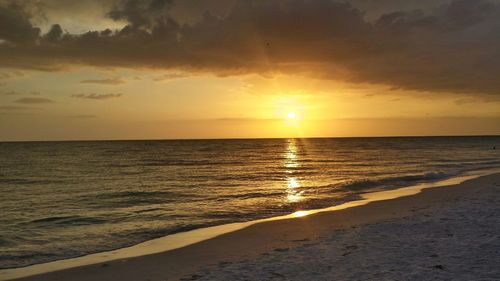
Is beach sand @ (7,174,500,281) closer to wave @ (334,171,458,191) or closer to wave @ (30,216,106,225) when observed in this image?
wave @ (30,216,106,225)

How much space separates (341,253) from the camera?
11969 mm

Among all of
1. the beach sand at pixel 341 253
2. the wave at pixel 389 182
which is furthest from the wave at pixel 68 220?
the wave at pixel 389 182

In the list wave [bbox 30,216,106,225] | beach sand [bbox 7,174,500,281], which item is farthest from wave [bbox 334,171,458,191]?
wave [bbox 30,216,106,225]

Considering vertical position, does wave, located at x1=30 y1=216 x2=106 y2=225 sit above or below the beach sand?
below

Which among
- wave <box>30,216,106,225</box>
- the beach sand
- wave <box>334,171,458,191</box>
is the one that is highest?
the beach sand

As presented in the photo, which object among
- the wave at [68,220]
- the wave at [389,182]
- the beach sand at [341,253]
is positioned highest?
the beach sand at [341,253]

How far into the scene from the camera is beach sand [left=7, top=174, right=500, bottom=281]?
398 inches

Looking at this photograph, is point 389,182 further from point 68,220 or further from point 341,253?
point 341,253

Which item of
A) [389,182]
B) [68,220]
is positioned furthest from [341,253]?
[389,182]

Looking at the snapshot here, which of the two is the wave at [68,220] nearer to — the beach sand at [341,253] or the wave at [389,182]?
the beach sand at [341,253]

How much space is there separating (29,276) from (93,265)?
1.69m

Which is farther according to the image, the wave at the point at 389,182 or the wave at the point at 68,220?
the wave at the point at 389,182

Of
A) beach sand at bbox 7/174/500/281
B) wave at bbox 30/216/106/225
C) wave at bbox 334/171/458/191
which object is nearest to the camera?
beach sand at bbox 7/174/500/281

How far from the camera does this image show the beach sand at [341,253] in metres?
10.1
